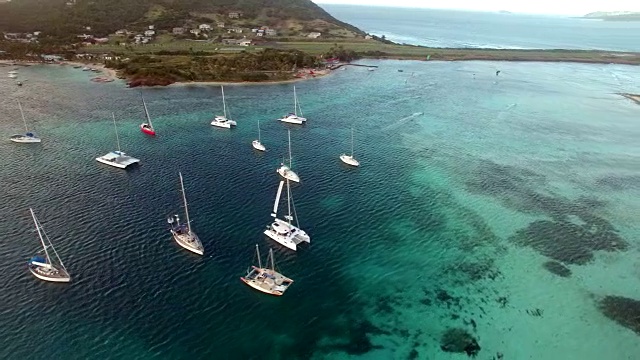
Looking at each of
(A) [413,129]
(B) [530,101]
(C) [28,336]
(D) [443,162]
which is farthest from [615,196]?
(C) [28,336]

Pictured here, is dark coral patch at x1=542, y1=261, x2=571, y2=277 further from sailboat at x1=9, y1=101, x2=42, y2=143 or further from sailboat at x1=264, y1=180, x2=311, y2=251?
sailboat at x1=9, y1=101, x2=42, y2=143

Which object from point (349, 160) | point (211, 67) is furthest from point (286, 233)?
point (211, 67)

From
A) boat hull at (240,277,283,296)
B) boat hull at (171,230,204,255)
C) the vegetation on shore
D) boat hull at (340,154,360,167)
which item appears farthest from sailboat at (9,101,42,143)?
boat hull at (240,277,283,296)

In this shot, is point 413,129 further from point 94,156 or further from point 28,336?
point 28,336

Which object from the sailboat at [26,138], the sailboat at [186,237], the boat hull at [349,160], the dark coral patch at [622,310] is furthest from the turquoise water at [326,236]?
the sailboat at [26,138]

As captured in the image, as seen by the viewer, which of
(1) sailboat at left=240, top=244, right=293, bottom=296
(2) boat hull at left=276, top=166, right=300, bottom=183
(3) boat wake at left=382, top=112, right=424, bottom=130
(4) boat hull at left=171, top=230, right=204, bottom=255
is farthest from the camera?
(3) boat wake at left=382, top=112, right=424, bottom=130

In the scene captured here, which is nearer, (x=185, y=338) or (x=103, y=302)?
(x=185, y=338)
